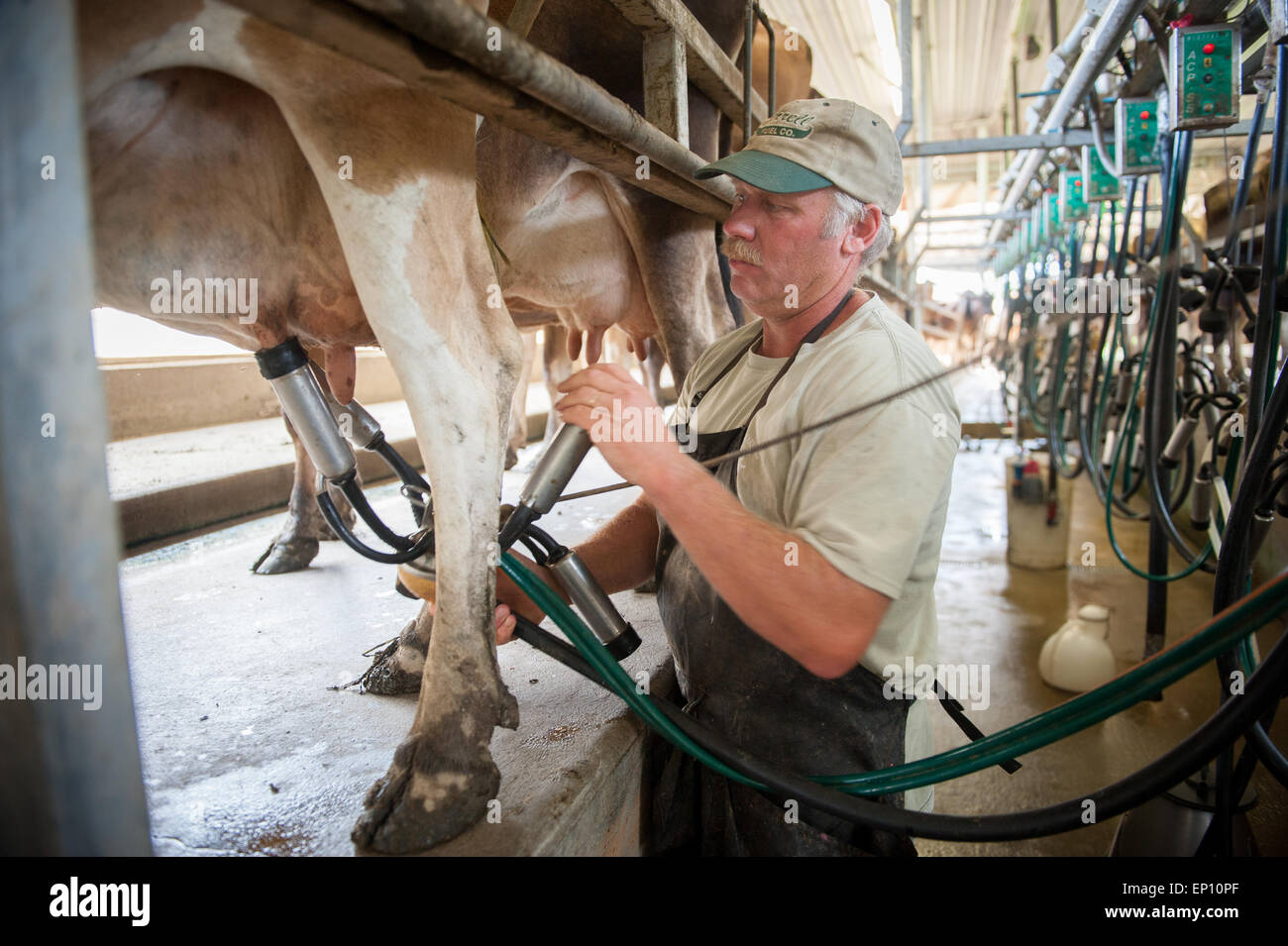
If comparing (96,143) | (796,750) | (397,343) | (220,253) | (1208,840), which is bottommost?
(1208,840)

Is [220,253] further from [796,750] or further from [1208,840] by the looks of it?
[1208,840]

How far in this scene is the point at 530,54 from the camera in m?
1.08

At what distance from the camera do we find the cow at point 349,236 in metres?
1.22

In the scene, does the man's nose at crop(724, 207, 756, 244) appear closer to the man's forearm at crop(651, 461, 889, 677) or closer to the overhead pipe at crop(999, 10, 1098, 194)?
the man's forearm at crop(651, 461, 889, 677)

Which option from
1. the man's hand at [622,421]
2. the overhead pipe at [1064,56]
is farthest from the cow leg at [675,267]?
the overhead pipe at [1064,56]

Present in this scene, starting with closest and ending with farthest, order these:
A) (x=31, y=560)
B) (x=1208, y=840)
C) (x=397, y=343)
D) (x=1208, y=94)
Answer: (x=31, y=560) → (x=397, y=343) → (x=1208, y=840) → (x=1208, y=94)

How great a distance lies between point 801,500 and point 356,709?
107 cm

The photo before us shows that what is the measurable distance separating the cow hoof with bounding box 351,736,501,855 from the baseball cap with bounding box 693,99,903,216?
3.44 ft

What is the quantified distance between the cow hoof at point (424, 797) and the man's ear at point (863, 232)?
105 centimetres

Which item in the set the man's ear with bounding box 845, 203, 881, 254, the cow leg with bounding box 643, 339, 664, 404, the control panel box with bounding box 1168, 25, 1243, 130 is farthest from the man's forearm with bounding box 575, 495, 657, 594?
the control panel box with bounding box 1168, 25, 1243, 130

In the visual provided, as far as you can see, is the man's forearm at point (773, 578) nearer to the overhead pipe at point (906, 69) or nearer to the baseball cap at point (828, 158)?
the baseball cap at point (828, 158)

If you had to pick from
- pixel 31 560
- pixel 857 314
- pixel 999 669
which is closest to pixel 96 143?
pixel 31 560

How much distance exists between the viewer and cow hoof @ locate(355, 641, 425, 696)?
6.05ft
